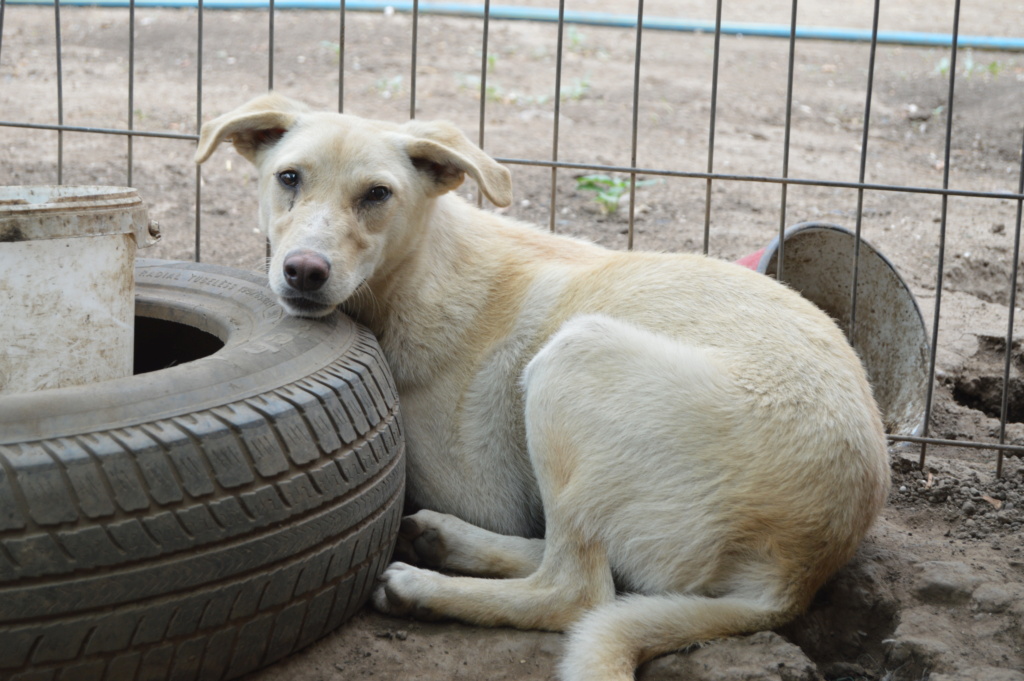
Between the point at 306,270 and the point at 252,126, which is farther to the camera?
the point at 252,126

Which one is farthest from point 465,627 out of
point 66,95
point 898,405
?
point 66,95

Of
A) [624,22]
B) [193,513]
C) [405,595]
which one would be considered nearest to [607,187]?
[405,595]

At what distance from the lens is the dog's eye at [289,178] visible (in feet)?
10.2

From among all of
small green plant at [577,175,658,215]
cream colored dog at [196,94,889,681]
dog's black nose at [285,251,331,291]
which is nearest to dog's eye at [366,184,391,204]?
cream colored dog at [196,94,889,681]

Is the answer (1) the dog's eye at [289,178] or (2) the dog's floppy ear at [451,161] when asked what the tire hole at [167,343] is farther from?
(2) the dog's floppy ear at [451,161]

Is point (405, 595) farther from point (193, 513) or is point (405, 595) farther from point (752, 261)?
point (752, 261)

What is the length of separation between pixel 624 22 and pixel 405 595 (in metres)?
11.0

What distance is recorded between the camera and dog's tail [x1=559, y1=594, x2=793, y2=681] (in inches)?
97.7

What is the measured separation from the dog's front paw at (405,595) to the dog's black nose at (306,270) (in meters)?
0.87

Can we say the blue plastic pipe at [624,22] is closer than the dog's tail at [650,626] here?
No

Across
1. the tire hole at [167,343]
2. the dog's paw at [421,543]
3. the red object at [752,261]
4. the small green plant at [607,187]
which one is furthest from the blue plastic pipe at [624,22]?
the dog's paw at [421,543]

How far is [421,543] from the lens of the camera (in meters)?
3.11

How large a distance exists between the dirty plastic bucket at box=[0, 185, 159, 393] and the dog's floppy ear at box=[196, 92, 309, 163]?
40cm

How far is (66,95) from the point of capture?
815 centimetres
